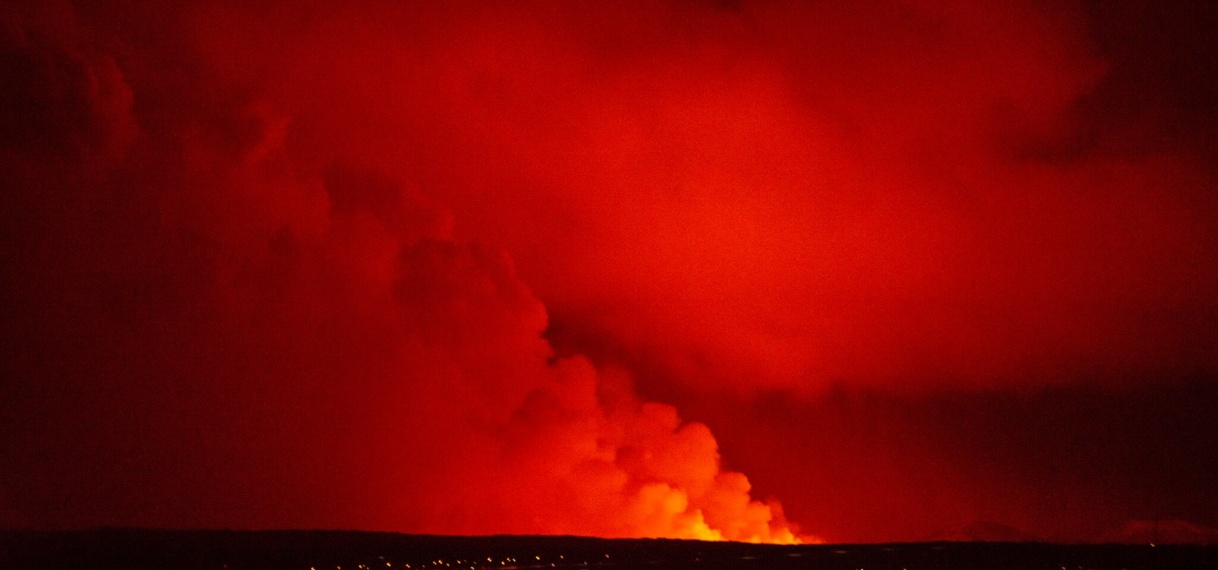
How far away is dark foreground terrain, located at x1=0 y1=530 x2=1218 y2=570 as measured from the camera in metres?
50.9

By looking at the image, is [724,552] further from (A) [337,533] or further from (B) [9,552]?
(B) [9,552]

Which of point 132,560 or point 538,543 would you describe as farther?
point 538,543

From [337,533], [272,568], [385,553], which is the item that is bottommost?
[272,568]

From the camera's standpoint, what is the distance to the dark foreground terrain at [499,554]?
2003 inches

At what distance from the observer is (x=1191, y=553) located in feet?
210

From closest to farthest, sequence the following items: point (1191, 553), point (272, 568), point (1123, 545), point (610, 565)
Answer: point (272, 568), point (610, 565), point (1191, 553), point (1123, 545)

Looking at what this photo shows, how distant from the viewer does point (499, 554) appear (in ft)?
193

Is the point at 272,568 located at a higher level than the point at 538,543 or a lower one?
lower

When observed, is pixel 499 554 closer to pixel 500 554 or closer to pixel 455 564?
pixel 500 554

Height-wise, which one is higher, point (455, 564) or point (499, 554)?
point (499, 554)

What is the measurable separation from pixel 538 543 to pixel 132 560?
22.6 m

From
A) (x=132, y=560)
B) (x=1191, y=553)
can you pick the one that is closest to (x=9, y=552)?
(x=132, y=560)

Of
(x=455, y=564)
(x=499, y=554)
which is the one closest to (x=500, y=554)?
(x=499, y=554)

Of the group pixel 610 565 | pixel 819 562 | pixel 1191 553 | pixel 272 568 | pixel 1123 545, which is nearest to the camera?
pixel 272 568
